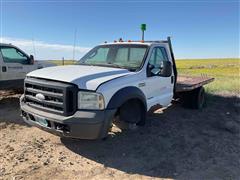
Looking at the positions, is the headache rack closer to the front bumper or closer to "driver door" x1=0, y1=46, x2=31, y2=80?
the front bumper

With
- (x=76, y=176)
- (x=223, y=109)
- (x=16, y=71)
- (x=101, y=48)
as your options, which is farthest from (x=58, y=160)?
(x=223, y=109)

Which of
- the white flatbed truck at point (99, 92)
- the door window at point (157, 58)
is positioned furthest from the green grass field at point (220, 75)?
the door window at point (157, 58)

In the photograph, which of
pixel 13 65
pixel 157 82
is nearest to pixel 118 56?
pixel 157 82

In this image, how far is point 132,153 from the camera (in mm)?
4562

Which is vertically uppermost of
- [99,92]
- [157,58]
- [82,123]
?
[157,58]

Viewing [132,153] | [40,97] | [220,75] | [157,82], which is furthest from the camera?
[220,75]

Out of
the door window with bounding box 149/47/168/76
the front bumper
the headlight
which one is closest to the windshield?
the door window with bounding box 149/47/168/76

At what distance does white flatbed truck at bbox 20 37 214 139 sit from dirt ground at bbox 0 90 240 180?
542 millimetres

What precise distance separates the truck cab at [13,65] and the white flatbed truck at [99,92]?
3.56 meters

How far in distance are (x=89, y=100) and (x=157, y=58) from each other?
7.66ft

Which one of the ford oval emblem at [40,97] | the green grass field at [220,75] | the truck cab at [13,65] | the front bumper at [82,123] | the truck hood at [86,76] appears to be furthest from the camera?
the green grass field at [220,75]

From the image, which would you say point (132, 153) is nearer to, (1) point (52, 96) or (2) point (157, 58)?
(1) point (52, 96)

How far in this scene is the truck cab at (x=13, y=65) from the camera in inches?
317

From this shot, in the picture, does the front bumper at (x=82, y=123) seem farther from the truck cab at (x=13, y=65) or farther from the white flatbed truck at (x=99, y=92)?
the truck cab at (x=13, y=65)
